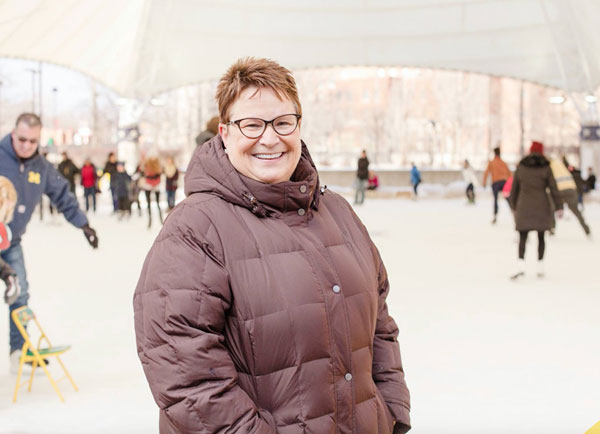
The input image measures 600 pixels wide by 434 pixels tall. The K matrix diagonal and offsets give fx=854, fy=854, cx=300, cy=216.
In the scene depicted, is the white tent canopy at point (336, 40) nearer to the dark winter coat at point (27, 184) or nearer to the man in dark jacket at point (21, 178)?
the dark winter coat at point (27, 184)

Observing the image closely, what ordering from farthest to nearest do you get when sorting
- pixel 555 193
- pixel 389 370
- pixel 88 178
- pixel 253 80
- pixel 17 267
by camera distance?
pixel 88 178 → pixel 555 193 → pixel 17 267 → pixel 389 370 → pixel 253 80

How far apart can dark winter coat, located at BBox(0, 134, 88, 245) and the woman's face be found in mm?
3447

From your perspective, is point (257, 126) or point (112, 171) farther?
point (112, 171)

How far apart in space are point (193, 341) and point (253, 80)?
64cm

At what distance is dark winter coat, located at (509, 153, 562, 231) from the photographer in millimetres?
9234

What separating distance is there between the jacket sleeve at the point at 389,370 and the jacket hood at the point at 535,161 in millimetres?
7355

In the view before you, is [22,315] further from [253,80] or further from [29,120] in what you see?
[253,80]

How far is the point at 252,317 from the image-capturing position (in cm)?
199

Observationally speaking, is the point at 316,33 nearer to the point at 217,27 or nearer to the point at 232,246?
the point at 217,27

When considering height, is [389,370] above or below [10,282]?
above

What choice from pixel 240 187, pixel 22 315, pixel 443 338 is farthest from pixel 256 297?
pixel 443 338

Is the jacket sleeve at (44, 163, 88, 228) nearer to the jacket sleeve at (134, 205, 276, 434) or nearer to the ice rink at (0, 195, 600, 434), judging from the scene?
the ice rink at (0, 195, 600, 434)

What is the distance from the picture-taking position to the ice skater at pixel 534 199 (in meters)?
9.23

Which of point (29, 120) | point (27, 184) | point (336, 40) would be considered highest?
point (336, 40)
